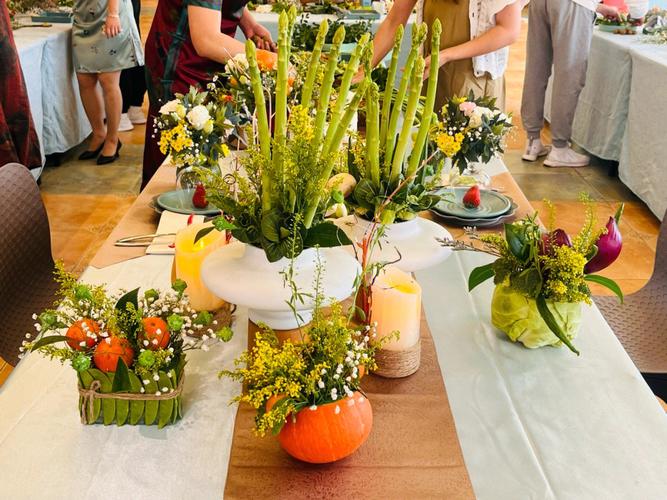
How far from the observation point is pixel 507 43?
2.34 m

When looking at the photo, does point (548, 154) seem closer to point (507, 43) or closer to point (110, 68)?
point (507, 43)

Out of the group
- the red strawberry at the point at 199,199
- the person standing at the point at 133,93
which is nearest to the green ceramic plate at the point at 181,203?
the red strawberry at the point at 199,199

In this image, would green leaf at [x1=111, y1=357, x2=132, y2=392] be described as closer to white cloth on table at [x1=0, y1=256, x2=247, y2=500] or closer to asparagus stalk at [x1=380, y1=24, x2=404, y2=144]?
white cloth on table at [x1=0, y1=256, x2=247, y2=500]

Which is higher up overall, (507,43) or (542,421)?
(507,43)

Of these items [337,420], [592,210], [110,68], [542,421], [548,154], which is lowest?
[548,154]

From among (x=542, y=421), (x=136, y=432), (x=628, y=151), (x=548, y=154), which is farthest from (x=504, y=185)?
(x=548, y=154)

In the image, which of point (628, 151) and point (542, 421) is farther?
Answer: point (628, 151)

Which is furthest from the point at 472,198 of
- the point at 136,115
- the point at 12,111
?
the point at 136,115

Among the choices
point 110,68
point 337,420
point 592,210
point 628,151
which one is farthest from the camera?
point 110,68

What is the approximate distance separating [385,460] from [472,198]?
0.89m

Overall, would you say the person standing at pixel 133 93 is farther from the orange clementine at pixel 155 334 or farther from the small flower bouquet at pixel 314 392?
the small flower bouquet at pixel 314 392

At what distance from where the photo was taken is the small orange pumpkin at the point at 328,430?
0.88 metres

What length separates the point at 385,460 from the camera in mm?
957

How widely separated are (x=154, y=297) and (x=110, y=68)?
330 centimetres
